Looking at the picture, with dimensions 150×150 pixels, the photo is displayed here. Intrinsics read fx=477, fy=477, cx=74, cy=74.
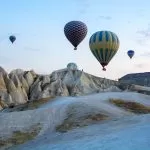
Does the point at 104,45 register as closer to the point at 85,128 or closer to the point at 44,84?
the point at 85,128

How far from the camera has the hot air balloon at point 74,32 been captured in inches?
2761

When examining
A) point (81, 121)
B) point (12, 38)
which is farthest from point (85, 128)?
point (12, 38)

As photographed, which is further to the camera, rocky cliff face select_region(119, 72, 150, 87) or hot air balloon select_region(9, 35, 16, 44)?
rocky cliff face select_region(119, 72, 150, 87)

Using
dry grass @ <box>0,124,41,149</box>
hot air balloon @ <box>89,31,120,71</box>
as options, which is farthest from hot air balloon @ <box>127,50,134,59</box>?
dry grass @ <box>0,124,41,149</box>

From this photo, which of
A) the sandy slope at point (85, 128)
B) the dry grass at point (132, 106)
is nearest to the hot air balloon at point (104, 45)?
the sandy slope at point (85, 128)

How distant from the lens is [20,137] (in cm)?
3638

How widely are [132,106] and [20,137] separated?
58.6 ft

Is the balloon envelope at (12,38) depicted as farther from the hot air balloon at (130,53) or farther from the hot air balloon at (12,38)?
the hot air balloon at (130,53)

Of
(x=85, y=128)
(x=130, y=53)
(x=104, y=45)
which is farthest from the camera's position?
(x=130, y=53)

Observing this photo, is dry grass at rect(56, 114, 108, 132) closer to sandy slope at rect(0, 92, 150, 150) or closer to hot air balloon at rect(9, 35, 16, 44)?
sandy slope at rect(0, 92, 150, 150)

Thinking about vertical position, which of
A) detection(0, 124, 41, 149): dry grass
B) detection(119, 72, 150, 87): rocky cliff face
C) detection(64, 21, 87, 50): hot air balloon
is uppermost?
detection(64, 21, 87, 50): hot air balloon

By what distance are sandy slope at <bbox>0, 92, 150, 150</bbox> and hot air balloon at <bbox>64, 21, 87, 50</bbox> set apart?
14956 millimetres

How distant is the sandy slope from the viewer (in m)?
23.0

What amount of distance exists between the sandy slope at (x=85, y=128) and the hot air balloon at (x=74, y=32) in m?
15.0
